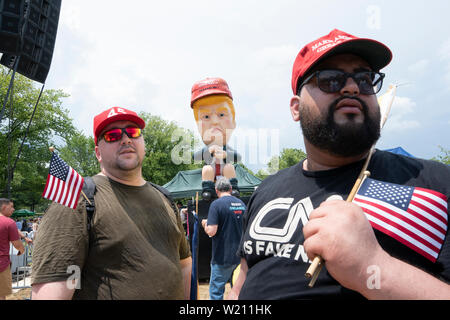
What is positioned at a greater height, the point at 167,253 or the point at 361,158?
the point at 361,158

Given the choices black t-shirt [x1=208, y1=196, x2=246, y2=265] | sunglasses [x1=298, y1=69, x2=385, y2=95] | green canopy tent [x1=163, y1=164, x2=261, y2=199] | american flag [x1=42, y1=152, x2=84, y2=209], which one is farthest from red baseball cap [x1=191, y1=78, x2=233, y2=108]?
green canopy tent [x1=163, y1=164, x2=261, y2=199]

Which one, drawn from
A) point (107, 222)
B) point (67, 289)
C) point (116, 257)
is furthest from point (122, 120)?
point (67, 289)

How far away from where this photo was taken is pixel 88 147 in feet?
112

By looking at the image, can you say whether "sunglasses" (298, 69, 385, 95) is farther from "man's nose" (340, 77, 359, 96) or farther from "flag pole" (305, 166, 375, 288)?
"flag pole" (305, 166, 375, 288)

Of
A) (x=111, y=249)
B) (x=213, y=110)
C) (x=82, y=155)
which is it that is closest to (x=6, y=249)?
(x=111, y=249)

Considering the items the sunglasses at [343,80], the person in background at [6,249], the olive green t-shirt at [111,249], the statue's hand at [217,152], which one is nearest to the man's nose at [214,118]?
the statue's hand at [217,152]

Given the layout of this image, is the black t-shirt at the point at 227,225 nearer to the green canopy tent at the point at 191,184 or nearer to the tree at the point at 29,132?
the green canopy tent at the point at 191,184

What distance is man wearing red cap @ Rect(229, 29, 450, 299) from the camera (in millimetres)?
809

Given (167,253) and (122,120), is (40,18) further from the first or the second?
(167,253)

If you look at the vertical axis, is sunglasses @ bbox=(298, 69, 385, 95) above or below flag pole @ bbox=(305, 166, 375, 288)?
above

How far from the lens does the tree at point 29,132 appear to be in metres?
20.3

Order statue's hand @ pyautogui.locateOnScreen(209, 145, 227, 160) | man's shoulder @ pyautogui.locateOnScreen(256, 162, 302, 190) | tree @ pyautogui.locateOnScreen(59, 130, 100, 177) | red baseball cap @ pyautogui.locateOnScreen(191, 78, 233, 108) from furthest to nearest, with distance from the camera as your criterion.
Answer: tree @ pyautogui.locateOnScreen(59, 130, 100, 177) → statue's hand @ pyautogui.locateOnScreen(209, 145, 227, 160) → red baseball cap @ pyautogui.locateOnScreen(191, 78, 233, 108) → man's shoulder @ pyautogui.locateOnScreen(256, 162, 302, 190)

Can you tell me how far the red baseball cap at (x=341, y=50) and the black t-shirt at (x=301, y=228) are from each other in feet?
1.42

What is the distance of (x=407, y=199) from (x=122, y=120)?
2220 millimetres
